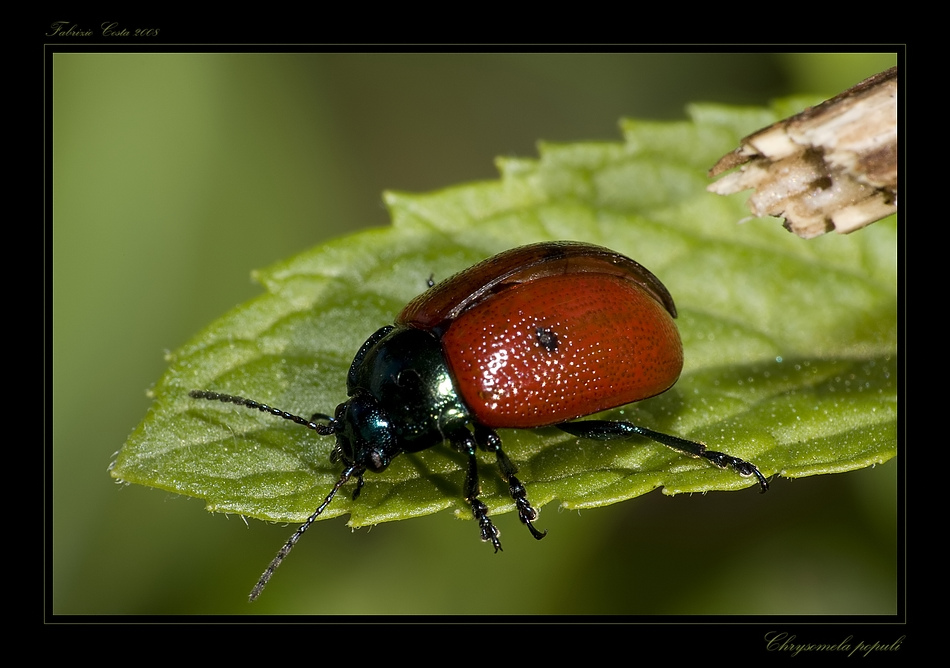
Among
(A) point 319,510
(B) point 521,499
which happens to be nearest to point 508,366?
(B) point 521,499

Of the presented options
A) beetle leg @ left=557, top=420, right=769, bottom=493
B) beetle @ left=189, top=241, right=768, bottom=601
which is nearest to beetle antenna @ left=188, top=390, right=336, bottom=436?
beetle @ left=189, top=241, right=768, bottom=601

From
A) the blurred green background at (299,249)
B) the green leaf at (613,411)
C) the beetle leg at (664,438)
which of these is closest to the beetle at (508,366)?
the beetle leg at (664,438)

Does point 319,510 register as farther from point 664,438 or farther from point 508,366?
point 664,438

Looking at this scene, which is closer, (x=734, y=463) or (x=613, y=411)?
(x=734, y=463)

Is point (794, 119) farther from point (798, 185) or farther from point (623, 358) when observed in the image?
point (623, 358)

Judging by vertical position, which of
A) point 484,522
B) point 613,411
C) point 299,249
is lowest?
point 484,522

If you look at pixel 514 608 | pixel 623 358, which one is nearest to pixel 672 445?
pixel 623 358

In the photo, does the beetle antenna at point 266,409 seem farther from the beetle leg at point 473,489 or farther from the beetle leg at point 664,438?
the beetle leg at point 664,438
